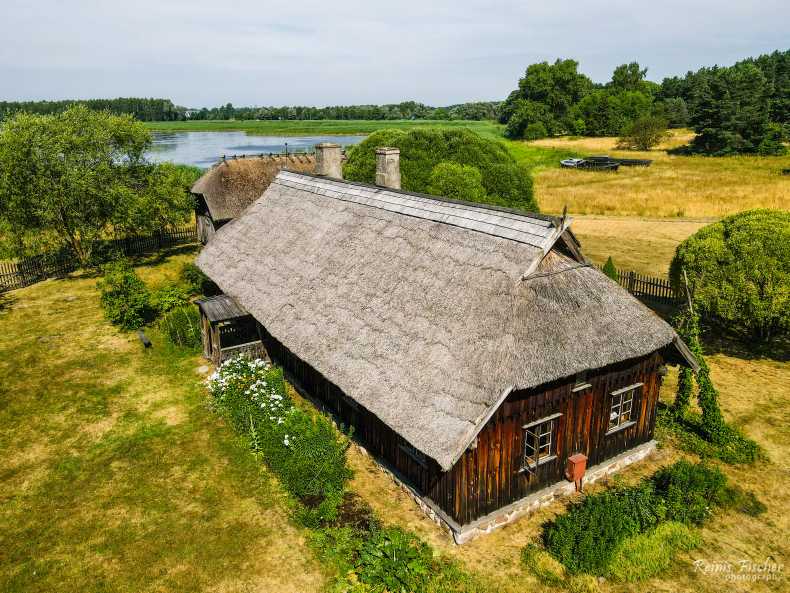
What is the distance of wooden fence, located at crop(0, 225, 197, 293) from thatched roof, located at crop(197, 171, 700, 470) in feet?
57.2

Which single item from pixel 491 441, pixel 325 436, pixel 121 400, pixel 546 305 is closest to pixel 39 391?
pixel 121 400

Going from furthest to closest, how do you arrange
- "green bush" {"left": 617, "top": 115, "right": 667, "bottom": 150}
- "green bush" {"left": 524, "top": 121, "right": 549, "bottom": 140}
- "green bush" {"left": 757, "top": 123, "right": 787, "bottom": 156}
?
1. "green bush" {"left": 524, "top": 121, "right": 549, "bottom": 140}
2. "green bush" {"left": 617, "top": 115, "right": 667, "bottom": 150}
3. "green bush" {"left": 757, "top": 123, "right": 787, "bottom": 156}

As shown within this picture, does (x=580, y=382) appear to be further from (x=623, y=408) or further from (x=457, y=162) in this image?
(x=457, y=162)

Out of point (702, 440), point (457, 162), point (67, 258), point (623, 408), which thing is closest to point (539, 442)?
point (623, 408)

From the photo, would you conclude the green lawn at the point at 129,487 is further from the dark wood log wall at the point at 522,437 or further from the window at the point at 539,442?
the window at the point at 539,442

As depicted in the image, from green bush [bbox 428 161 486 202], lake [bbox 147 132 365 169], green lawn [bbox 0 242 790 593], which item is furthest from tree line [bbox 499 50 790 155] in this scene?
green lawn [bbox 0 242 790 593]

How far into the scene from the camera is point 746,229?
1548 centimetres

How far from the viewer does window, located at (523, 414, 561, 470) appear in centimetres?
949

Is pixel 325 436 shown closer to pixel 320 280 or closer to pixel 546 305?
pixel 320 280

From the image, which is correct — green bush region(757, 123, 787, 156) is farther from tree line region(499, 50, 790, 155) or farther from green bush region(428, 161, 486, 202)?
green bush region(428, 161, 486, 202)

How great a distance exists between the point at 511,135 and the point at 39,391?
3780 inches

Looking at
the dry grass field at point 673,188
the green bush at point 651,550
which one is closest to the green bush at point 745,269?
the green bush at point 651,550

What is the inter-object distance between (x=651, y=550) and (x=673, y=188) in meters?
43.2

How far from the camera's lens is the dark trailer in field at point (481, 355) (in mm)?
8820
